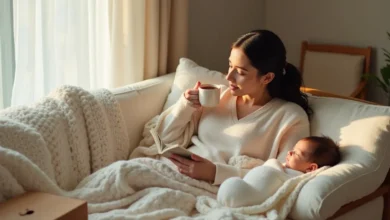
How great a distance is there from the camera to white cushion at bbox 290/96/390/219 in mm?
1979

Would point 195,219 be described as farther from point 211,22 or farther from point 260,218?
point 211,22

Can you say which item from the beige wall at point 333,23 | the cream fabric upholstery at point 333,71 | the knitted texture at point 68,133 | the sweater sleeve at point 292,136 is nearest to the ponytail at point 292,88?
the sweater sleeve at point 292,136

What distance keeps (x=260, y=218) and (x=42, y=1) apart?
4.47 feet

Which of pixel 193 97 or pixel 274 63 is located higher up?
pixel 274 63

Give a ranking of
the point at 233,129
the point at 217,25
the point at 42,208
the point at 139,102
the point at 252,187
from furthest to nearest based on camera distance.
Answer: the point at 217,25
the point at 139,102
the point at 233,129
the point at 252,187
the point at 42,208

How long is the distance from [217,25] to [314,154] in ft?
5.53

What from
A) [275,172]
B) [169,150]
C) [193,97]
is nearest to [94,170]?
[169,150]

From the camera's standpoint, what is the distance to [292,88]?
98.2 inches

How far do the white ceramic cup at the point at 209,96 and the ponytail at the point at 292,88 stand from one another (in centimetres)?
30

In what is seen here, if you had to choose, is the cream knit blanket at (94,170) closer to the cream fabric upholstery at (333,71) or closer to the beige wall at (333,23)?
the cream fabric upholstery at (333,71)

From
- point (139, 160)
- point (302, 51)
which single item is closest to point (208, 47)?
point (302, 51)

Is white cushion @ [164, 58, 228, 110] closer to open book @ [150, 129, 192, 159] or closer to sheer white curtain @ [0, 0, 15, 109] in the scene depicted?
open book @ [150, 129, 192, 159]

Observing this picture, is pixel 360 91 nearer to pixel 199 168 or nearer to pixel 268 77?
pixel 268 77

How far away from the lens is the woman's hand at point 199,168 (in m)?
2.24
